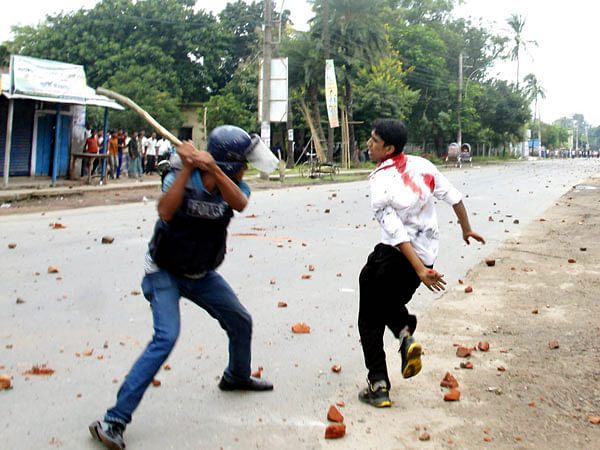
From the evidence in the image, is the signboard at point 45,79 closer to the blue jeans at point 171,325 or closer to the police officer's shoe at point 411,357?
the blue jeans at point 171,325

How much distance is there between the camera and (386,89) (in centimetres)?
4350

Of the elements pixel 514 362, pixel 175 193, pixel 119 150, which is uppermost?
pixel 119 150

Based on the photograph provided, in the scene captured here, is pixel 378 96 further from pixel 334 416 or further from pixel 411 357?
pixel 334 416

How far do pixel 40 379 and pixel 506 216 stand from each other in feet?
38.9

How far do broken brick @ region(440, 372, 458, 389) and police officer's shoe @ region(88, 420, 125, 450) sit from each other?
2004 millimetres

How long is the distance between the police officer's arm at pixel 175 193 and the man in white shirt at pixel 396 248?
105 cm

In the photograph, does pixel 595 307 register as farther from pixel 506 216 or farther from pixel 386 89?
pixel 386 89

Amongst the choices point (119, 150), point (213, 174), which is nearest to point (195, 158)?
point (213, 174)

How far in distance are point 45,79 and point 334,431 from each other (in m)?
18.4

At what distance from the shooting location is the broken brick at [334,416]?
3500 millimetres

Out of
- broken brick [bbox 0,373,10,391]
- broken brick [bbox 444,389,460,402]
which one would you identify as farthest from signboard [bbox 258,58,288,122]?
broken brick [bbox 444,389,460,402]

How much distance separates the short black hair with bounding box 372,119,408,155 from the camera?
3.67 meters

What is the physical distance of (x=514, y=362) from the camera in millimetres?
4613

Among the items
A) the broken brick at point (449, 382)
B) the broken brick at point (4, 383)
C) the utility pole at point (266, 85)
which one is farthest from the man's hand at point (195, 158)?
the utility pole at point (266, 85)
